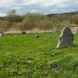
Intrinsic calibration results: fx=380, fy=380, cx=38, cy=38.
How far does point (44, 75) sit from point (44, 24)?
3961 inches

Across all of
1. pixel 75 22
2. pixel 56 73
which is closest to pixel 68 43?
pixel 56 73

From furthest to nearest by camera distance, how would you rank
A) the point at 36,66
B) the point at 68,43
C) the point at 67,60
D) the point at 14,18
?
1. the point at 14,18
2. the point at 68,43
3. the point at 67,60
4. the point at 36,66

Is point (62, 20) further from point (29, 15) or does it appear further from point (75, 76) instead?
point (75, 76)

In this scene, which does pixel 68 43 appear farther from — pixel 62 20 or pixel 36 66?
pixel 62 20

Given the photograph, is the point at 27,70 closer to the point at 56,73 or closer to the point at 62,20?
the point at 56,73

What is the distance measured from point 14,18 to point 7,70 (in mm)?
115055

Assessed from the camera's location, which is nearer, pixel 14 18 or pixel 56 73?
pixel 56 73

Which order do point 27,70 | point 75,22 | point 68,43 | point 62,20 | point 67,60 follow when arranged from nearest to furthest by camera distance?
1. point 27,70
2. point 67,60
3. point 68,43
4. point 75,22
5. point 62,20

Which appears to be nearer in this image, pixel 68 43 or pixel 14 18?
pixel 68 43

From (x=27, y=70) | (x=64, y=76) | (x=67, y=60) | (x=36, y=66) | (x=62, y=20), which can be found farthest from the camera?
(x=62, y=20)

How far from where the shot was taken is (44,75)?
18.7 metres

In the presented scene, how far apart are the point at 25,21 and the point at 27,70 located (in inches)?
4281

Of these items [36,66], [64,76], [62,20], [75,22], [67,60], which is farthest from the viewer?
[62,20]

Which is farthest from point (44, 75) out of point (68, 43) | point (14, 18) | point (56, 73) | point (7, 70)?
point (14, 18)
